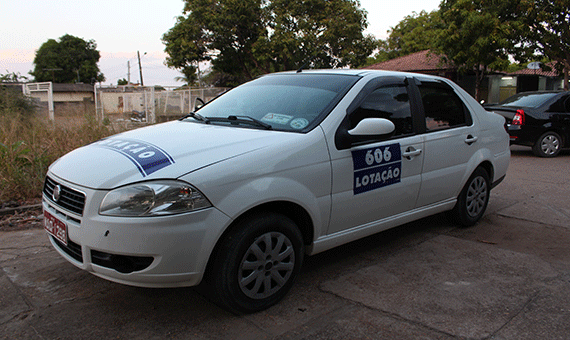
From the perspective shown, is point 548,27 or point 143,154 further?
point 548,27

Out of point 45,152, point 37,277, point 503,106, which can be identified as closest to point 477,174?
point 37,277

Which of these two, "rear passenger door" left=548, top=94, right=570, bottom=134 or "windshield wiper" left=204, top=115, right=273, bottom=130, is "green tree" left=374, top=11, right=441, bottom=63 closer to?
"rear passenger door" left=548, top=94, right=570, bottom=134

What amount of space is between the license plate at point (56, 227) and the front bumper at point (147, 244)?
156 millimetres

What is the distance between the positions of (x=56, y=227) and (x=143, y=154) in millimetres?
766

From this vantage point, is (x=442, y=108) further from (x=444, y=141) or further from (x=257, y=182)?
(x=257, y=182)

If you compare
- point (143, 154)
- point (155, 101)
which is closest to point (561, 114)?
point (143, 154)

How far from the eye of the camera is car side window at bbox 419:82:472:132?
427cm

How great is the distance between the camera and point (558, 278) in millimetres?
3613

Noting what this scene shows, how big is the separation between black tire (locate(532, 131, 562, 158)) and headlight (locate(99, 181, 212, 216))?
33.2 feet

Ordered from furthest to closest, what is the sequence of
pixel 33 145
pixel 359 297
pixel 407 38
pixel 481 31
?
pixel 407 38 < pixel 481 31 < pixel 33 145 < pixel 359 297

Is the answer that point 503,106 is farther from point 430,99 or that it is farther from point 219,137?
point 219,137

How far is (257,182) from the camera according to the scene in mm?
→ 2854

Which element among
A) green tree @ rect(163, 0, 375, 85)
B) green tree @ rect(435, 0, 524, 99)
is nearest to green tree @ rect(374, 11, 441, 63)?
green tree @ rect(163, 0, 375, 85)

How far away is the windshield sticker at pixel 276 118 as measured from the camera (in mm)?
3451
